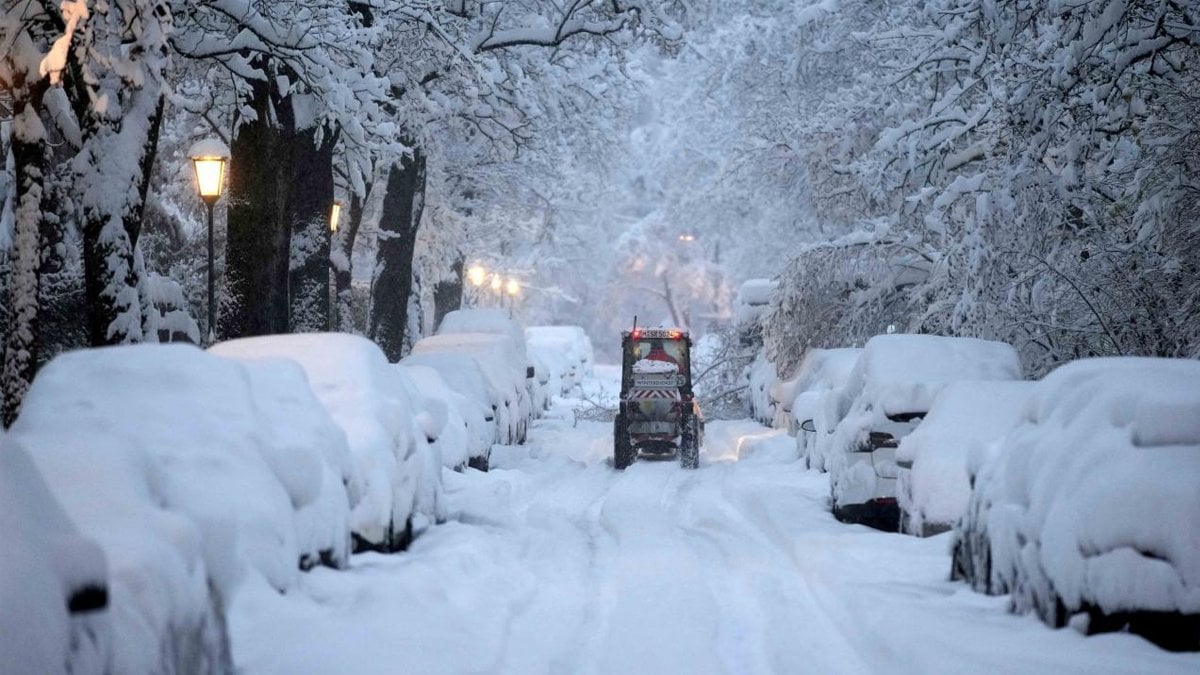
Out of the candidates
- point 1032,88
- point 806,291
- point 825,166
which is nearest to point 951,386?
point 1032,88

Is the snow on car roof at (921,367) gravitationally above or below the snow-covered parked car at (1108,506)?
above

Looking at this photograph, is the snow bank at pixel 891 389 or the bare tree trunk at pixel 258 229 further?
the bare tree trunk at pixel 258 229

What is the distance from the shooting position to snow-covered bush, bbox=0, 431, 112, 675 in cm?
421

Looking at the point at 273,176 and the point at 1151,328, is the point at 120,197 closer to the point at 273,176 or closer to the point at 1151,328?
the point at 273,176

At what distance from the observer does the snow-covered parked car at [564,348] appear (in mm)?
44031

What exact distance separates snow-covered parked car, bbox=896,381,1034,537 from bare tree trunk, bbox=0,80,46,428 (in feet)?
23.6

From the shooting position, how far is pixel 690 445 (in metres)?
21.5

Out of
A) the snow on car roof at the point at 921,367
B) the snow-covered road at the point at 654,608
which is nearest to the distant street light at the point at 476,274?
the snow-covered road at the point at 654,608

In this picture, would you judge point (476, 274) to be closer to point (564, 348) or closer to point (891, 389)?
point (564, 348)

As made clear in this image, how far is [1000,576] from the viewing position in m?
8.16

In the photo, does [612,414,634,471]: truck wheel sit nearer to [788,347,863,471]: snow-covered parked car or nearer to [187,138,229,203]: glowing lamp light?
[788,347,863,471]: snow-covered parked car

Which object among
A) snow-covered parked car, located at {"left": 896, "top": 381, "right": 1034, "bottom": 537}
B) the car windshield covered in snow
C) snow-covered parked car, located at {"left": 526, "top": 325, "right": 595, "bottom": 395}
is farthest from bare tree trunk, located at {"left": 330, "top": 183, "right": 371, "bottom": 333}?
snow-covered parked car, located at {"left": 526, "top": 325, "right": 595, "bottom": 395}

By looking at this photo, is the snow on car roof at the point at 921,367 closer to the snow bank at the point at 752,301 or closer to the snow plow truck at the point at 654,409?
the snow plow truck at the point at 654,409

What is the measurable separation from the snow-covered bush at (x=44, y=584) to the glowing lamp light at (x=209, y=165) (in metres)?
11.5
